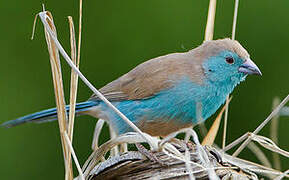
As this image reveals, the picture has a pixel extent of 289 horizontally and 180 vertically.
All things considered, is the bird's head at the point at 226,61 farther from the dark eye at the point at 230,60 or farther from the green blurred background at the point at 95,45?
the green blurred background at the point at 95,45

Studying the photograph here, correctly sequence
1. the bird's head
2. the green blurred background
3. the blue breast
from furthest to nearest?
the green blurred background, the bird's head, the blue breast

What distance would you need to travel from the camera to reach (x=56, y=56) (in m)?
2.84

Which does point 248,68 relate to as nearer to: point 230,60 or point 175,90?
point 230,60

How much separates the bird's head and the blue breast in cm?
5

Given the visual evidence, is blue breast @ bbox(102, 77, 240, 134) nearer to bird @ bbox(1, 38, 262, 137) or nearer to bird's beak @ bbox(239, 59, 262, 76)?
bird @ bbox(1, 38, 262, 137)

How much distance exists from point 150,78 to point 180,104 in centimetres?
39

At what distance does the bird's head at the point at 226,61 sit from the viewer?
4.22 m

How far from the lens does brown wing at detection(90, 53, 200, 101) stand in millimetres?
4316

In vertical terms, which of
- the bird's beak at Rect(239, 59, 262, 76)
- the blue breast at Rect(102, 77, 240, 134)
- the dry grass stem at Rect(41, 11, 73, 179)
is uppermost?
the dry grass stem at Rect(41, 11, 73, 179)

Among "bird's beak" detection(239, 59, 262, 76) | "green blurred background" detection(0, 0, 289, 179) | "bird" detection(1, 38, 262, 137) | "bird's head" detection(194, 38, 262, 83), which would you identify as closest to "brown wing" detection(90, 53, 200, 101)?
"bird" detection(1, 38, 262, 137)

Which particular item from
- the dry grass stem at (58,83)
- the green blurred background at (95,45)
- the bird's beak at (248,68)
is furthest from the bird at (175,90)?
the green blurred background at (95,45)

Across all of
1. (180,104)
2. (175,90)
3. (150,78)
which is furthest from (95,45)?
(180,104)

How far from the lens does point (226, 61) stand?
14.1ft

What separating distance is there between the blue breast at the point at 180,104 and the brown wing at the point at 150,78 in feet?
0.21
